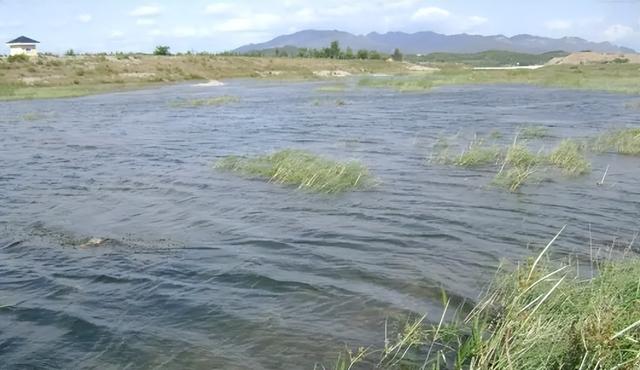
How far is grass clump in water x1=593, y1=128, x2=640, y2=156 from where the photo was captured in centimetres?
1942

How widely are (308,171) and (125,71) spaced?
62.5m

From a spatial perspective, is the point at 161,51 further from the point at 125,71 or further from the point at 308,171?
the point at 308,171

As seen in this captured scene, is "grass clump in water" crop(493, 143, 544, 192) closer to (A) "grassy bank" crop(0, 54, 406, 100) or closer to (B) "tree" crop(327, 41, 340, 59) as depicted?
(A) "grassy bank" crop(0, 54, 406, 100)

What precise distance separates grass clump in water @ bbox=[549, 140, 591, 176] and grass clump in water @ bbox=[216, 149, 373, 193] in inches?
223

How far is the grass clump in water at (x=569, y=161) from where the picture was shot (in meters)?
16.4

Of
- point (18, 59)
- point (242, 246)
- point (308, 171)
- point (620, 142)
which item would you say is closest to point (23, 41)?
point (18, 59)

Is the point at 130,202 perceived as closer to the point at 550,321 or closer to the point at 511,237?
the point at 511,237

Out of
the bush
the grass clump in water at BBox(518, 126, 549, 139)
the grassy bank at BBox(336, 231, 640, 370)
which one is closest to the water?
the grassy bank at BBox(336, 231, 640, 370)

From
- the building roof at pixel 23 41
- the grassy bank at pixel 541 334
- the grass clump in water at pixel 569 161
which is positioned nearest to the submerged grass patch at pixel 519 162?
the grass clump in water at pixel 569 161

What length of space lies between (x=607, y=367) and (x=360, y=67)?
107m

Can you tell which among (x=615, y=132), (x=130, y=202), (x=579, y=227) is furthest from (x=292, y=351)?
(x=615, y=132)

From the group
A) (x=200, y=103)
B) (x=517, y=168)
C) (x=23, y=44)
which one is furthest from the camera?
(x=23, y=44)

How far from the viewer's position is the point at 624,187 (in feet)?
48.3

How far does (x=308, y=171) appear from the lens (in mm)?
15867
